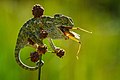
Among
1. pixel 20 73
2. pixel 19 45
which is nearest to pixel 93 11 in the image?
pixel 20 73

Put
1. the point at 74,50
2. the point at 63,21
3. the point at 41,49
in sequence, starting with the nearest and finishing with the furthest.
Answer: the point at 41,49 → the point at 63,21 → the point at 74,50

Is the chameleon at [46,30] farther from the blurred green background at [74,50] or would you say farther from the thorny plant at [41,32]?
the blurred green background at [74,50]

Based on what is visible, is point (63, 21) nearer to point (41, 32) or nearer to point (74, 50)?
point (41, 32)

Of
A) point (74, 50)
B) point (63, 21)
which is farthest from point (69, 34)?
point (74, 50)

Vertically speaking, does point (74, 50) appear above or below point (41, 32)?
above

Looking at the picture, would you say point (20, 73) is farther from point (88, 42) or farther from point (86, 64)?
point (88, 42)

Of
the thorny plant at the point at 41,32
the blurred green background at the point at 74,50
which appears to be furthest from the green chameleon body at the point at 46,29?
the blurred green background at the point at 74,50
